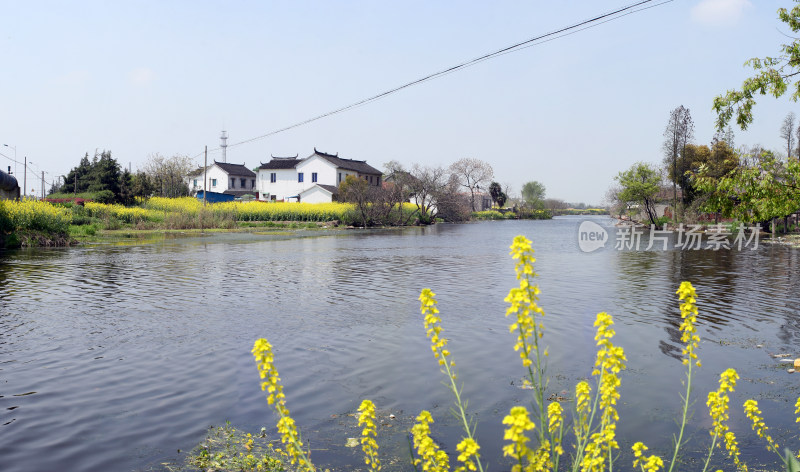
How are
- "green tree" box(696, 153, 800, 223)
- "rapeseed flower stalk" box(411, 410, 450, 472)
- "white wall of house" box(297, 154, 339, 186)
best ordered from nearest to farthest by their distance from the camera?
"rapeseed flower stalk" box(411, 410, 450, 472)
"green tree" box(696, 153, 800, 223)
"white wall of house" box(297, 154, 339, 186)

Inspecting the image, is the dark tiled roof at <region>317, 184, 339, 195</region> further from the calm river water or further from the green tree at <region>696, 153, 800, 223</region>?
the green tree at <region>696, 153, 800, 223</region>

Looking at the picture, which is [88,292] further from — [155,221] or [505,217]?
[505,217]

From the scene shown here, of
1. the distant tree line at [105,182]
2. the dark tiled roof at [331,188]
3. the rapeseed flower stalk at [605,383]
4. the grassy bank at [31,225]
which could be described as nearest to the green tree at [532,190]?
the dark tiled roof at [331,188]

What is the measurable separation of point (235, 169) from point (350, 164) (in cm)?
1605

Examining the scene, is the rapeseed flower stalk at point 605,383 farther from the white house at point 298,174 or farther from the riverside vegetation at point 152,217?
the white house at point 298,174

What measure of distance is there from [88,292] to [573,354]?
10575 mm

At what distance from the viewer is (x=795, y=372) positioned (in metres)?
7.17

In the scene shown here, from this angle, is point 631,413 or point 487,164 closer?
point 631,413

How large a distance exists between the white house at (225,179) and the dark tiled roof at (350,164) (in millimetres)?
12015

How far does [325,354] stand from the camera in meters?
8.00

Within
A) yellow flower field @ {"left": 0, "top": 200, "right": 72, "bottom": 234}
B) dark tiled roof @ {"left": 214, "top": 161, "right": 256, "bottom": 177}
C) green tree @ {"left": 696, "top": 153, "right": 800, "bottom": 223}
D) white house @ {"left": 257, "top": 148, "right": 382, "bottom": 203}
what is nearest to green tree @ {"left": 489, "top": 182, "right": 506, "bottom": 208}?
white house @ {"left": 257, "top": 148, "right": 382, "bottom": 203}

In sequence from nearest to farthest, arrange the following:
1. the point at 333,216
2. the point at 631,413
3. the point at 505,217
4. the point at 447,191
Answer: the point at 631,413
the point at 333,216
the point at 447,191
the point at 505,217

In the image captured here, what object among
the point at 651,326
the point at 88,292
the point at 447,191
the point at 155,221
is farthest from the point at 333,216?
the point at 651,326

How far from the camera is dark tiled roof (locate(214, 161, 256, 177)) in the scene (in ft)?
268
